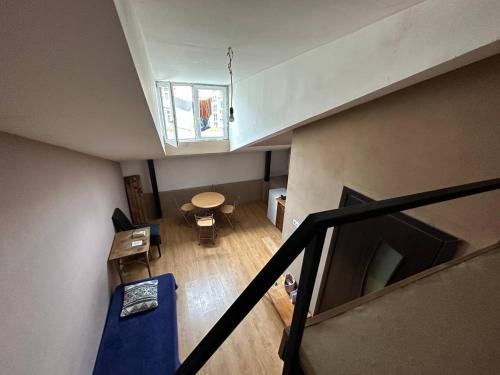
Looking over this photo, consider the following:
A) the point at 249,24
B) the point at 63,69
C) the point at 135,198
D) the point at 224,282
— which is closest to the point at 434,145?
the point at 249,24

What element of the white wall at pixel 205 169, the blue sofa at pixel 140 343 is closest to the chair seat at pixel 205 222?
the white wall at pixel 205 169

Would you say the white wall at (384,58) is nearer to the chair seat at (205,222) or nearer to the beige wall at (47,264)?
the beige wall at (47,264)

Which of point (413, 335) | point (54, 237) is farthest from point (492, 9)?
point (54, 237)

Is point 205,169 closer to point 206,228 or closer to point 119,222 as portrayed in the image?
point 206,228

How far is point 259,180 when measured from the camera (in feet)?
22.7

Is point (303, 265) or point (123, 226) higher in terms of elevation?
point (303, 265)

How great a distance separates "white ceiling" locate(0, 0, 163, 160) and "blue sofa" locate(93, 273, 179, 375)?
239 centimetres

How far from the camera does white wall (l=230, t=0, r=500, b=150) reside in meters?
1.03

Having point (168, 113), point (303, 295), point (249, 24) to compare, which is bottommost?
point (303, 295)

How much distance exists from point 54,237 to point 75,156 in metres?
1.28

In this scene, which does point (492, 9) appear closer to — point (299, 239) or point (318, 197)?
point (299, 239)

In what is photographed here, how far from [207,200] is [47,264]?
3.86 metres

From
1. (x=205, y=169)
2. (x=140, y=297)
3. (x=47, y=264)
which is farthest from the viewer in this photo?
(x=205, y=169)

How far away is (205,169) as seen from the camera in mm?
6066
